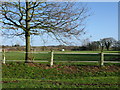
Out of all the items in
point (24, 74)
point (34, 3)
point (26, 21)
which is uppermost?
point (34, 3)

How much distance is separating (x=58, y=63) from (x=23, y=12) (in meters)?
5.04

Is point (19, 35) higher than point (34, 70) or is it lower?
higher

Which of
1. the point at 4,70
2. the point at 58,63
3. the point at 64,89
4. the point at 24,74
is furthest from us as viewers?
the point at 58,63

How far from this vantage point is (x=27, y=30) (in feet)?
49.5

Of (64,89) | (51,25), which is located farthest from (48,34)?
(64,89)

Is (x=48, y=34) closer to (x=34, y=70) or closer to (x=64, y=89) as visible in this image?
(x=34, y=70)

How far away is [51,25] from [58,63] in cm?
312

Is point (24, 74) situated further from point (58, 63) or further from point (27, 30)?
point (27, 30)

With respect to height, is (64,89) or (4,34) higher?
(4,34)

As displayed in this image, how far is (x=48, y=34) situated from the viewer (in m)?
15.1

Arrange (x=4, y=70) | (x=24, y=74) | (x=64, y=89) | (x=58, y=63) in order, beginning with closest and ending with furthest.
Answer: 1. (x=64, y=89)
2. (x=24, y=74)
3. (x=4, y=70)
4. (x=58, y=63)

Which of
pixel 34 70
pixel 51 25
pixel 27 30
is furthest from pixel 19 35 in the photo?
pixel 34 70

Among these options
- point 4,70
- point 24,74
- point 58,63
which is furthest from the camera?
point 58,63

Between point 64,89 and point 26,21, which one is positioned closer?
point 64,89
